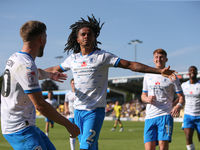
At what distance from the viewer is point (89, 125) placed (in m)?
4.70

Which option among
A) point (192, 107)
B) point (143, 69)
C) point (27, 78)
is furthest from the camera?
point (192, 107)

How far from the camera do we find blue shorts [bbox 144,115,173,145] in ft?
21.2

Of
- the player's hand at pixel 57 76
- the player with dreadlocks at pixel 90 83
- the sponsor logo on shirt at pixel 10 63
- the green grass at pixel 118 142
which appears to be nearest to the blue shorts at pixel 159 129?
the player with dreadlocks at pixel 90 83

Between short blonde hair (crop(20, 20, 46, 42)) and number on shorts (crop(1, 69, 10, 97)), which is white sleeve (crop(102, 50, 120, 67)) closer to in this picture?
short blonde hair (crop(20, 20, 46, 42))

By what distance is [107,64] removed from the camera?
16.1ft

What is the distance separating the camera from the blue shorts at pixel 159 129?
6.45 m

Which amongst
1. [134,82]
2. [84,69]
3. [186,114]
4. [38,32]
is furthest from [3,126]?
[134,82]

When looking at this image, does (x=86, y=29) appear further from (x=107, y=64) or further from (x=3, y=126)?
(x=3, y=126)

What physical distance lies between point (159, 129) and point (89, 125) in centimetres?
249

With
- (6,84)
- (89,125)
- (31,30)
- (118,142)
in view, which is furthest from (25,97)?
(118,142)

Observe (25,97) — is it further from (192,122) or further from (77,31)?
(192,122)

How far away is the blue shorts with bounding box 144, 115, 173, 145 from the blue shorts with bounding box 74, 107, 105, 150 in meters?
2.16

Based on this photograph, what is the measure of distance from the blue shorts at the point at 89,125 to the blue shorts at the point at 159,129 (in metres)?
2.16

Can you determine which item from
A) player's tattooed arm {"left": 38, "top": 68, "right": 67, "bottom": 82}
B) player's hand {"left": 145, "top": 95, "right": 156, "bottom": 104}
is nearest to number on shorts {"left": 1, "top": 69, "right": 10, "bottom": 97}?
player's tattooed arm {"left": 38, "top": 68, "right": 67, "bottom": 82}
